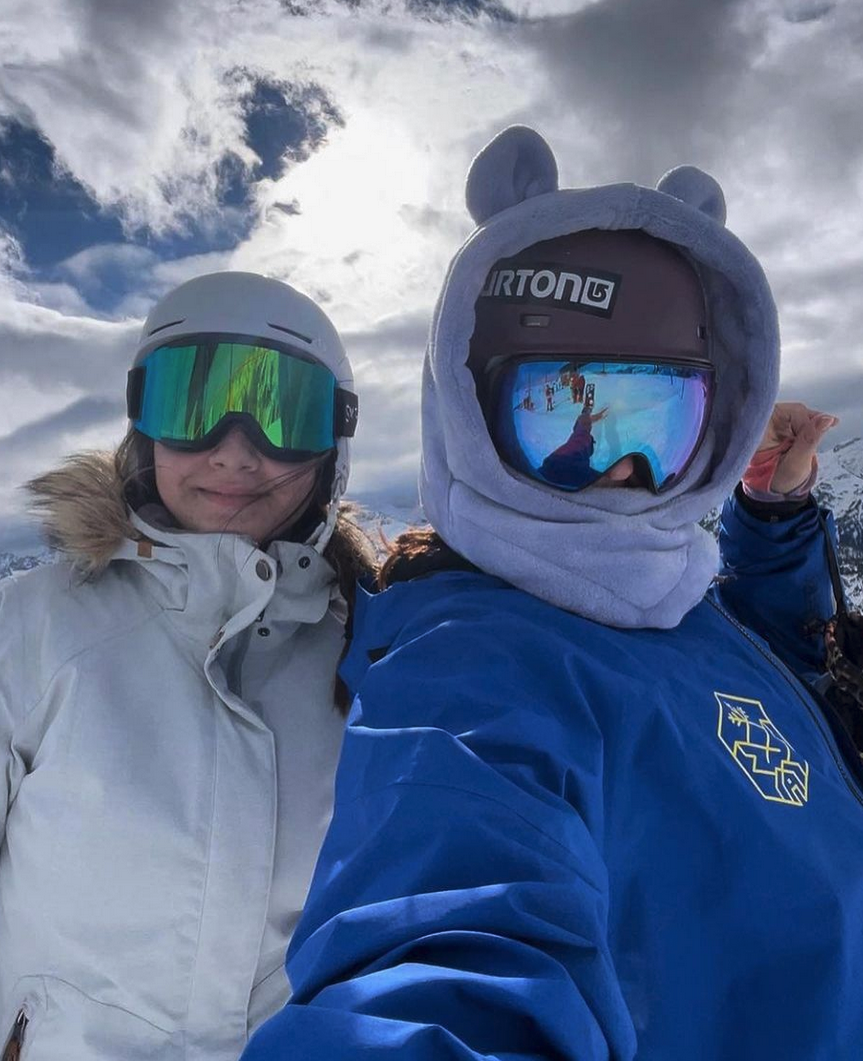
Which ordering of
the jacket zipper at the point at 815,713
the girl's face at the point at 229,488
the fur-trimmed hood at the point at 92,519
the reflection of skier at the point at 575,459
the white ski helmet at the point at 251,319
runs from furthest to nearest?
1. the white ski helmet at the point at 251,319
2. the girl's face at the point at 229,488
3. the fur-trimmed hood at the point at 92,519
4. the jacket zipper at the point at 815,713
5. the reflection of skier at the point at 575,459

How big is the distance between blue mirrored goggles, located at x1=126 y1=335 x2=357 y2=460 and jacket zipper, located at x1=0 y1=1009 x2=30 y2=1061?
1369 mm

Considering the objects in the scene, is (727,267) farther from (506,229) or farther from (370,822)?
(370,822)

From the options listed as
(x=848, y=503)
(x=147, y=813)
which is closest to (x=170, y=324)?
(x=147, y=813)

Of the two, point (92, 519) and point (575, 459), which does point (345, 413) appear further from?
point (575, 459)

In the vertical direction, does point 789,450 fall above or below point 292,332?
below

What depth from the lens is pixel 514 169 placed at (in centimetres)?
150

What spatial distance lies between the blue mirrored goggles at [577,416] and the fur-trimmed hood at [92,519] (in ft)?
2.44

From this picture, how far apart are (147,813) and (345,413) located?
1288mm

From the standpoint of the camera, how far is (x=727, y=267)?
4.88 ft

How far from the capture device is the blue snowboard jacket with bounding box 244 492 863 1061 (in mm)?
735

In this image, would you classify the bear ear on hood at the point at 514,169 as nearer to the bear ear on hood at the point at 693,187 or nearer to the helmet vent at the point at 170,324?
the bear ear on hood at the point at 693,187

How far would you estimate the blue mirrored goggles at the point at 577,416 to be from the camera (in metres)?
1.38

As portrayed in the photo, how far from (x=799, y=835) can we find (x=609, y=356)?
82 centimetres

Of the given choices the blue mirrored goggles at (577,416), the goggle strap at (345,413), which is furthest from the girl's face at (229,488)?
the blue mirrored goggles at (577,416)
